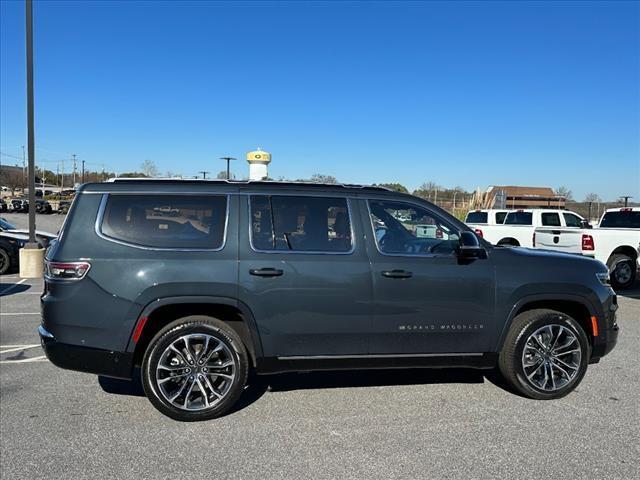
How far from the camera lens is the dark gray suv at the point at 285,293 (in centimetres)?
389

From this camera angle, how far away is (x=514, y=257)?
440 cm

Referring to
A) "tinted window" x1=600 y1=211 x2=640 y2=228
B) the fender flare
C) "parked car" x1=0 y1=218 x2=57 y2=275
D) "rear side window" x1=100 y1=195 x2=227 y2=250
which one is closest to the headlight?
the fender flare

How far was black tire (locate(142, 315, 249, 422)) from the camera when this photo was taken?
3.93 metres

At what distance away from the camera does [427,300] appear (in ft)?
13.7

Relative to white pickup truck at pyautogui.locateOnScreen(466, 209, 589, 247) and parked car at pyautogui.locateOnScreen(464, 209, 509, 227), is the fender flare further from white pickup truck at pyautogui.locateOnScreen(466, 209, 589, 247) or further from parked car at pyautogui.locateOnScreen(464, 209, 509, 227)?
parked car at pyautogui.locateOnScreen(464, 209, 509, 227)

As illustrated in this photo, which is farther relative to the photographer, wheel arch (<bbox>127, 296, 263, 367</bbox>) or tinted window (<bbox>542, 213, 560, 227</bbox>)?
tinted window (<bbox>542, 213, 560, 227</bbox>)

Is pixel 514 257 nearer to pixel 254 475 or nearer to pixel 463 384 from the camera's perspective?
pixel 463 384

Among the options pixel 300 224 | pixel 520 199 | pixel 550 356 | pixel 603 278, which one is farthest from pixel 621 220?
pixel 520 199

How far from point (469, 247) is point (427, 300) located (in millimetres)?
570

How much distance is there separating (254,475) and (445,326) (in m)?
1.97

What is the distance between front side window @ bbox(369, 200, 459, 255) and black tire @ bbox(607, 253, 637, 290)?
8.82m

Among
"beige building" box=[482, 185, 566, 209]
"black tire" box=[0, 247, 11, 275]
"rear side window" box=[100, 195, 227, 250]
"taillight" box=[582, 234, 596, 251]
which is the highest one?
"beige building" box=[482, 185, 566, 209]

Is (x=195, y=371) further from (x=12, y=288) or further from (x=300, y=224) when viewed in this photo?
(x=12, y=288)

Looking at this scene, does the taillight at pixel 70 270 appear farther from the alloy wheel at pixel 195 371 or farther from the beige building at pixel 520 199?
the beige building at pixel 520 199
